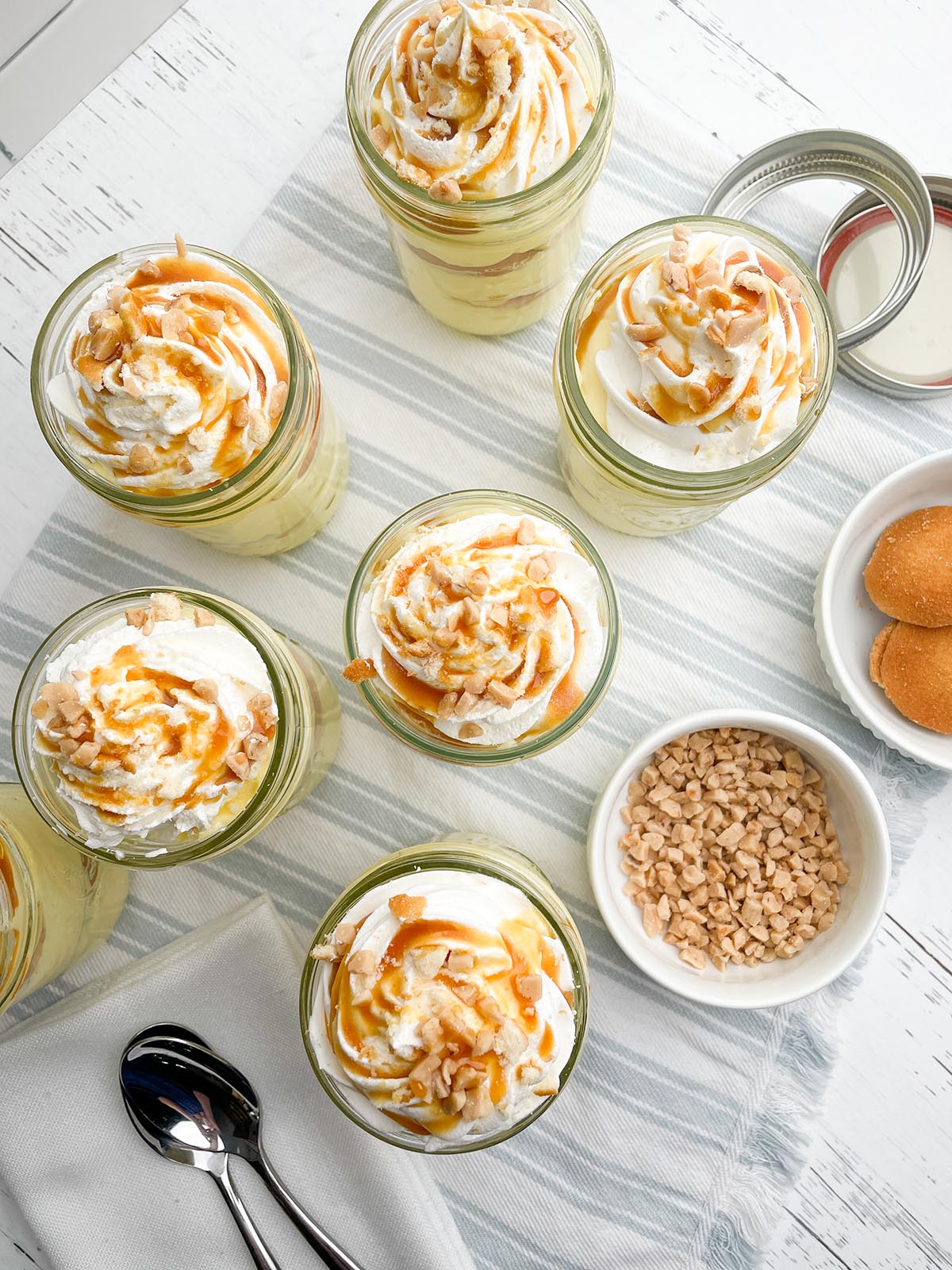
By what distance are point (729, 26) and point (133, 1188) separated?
5.93 ft

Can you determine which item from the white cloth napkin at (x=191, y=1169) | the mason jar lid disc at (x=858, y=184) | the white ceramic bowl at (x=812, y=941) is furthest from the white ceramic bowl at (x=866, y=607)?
the white cloth napkin at (x=191, y=1169)

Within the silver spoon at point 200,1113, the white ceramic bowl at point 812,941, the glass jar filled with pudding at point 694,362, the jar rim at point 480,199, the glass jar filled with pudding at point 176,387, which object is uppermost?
the jar rim at point 480,199

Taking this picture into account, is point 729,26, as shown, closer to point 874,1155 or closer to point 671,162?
point 671,162

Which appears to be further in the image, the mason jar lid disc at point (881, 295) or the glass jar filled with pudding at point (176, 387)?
the mason jar lid disc at point (881, 295)

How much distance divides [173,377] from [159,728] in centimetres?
35

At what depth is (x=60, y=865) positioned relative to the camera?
3.84 feet

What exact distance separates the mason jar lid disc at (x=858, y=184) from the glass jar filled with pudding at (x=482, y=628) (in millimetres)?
545

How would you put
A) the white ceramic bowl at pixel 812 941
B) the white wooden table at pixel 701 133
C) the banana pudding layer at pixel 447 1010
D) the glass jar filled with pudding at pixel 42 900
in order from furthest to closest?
1. the white wooden table at pixel 701 133
2. the white ceramic bowl at pixel 812 941
3. the glass jar filled with pudding at pixel 42 900
4. the banana pudding layer at pixel 447 1010

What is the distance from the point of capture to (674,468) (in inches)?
38.9

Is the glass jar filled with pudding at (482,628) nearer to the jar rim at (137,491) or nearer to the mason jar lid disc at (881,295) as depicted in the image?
the jar rim at (137,491)

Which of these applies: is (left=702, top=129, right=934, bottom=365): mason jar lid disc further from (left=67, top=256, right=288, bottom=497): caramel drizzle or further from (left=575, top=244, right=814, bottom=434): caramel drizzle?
(left=67, top=256, right=288, bottom=497): caramel drizzle

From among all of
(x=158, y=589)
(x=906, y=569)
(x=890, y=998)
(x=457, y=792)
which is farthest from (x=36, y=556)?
(x=890, y=998)

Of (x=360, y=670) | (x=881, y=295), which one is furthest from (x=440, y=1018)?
(x=881, y=295)

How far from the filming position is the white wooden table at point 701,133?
129cm
